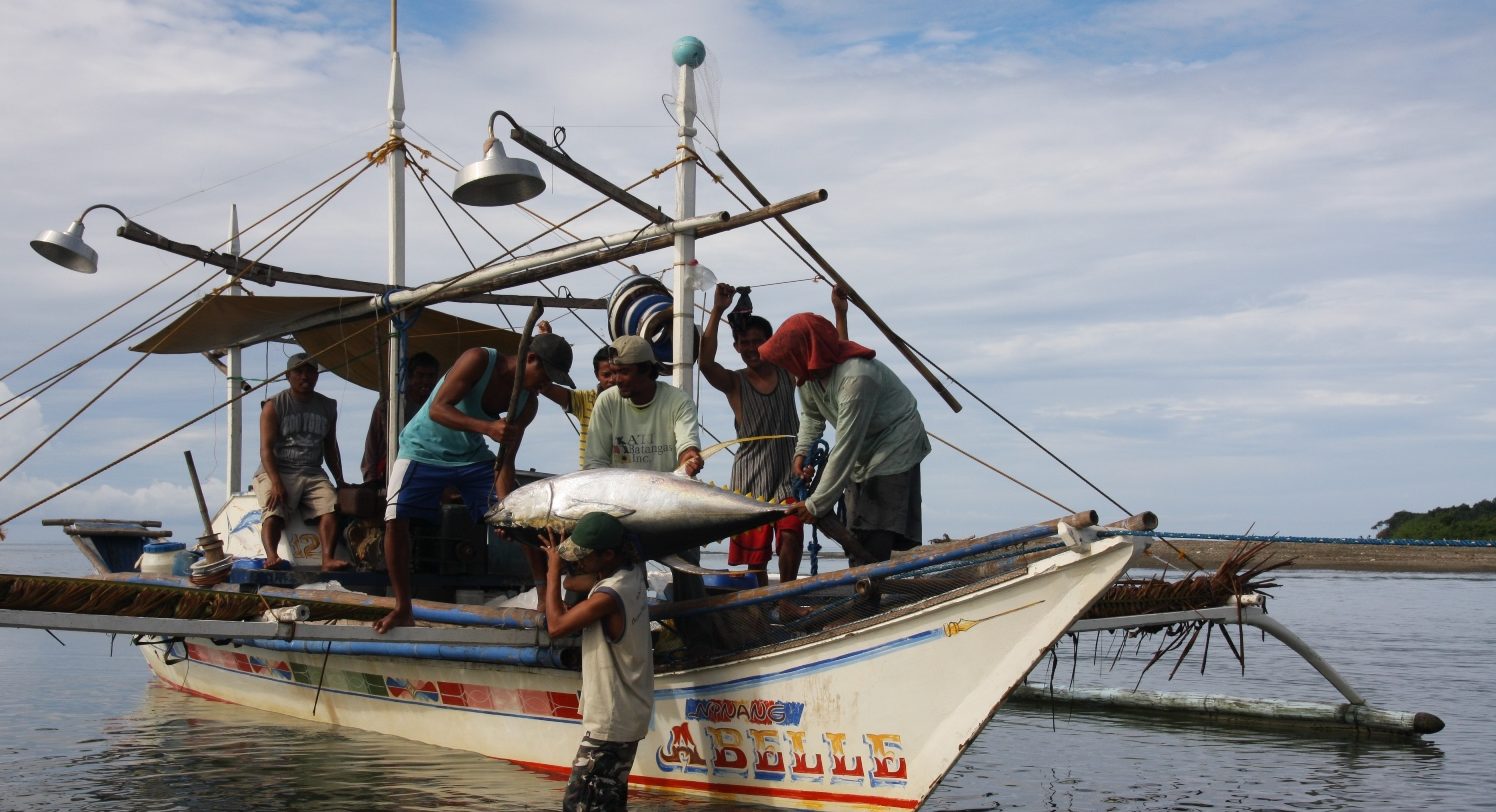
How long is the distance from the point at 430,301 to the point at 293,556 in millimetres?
2258

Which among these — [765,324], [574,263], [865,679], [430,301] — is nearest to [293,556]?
[430,301]

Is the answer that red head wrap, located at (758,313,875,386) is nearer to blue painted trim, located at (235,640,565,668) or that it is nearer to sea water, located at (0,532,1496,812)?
sea water, located at (0,532,1496,812)

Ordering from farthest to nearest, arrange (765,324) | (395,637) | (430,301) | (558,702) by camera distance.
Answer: (430,301) → (765,324) → (558,702) → (395,637)

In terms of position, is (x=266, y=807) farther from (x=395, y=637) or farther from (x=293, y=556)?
(x=293, y=556)

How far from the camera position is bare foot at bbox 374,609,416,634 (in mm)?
6457


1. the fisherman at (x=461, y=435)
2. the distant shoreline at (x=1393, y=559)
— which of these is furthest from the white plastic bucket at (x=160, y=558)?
the distant shoreline at (x=1393, y=559)

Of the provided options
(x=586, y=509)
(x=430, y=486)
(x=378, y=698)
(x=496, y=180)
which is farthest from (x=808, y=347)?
(x=378, y=698)

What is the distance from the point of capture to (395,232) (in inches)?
443

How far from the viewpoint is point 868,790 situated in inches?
231

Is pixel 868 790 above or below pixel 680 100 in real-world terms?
below

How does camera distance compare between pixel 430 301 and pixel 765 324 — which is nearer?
pixel 765 324

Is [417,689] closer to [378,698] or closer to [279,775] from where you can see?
[378,698]

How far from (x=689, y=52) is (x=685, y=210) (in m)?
1.09

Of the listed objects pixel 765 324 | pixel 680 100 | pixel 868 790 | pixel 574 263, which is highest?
pixel 680 100
